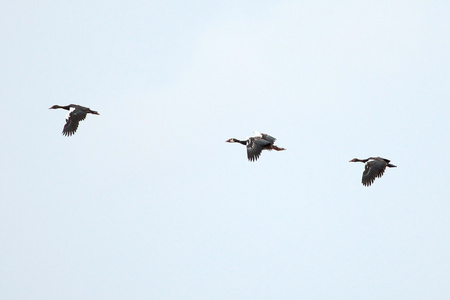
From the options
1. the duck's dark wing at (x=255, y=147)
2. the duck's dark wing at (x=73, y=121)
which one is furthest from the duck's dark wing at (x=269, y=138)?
the duck's dark wing at (x=73, y=121)

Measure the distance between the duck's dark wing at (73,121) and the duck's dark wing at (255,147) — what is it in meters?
9.93

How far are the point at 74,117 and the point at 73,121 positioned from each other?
0.84 ft

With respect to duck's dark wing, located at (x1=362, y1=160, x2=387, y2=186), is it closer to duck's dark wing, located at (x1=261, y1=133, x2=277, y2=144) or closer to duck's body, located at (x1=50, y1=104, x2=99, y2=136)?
duck's dark wing, located at (x1=261, y1=133, x2=277, y2=144)

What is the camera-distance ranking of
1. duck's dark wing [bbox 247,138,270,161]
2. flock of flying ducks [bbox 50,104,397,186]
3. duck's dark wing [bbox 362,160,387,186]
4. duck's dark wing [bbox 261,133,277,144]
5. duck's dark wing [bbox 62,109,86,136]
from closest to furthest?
duck's dark wing [bbox 247,138,270,161], flock of flying ducks [bbox 50,104,397,186], duck's dark wing [bbox 362,160,387,186], duck's dark wing [bbox 261,133,277,144], duck's dark wing [bbox 62,109,86,136]

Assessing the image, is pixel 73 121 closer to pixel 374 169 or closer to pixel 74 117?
pixel 74 117

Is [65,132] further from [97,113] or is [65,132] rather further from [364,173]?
[364,173]

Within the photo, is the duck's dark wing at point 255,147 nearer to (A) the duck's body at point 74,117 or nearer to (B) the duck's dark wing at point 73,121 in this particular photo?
(A) the duck's body at point 74,117

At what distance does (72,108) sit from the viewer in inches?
2400

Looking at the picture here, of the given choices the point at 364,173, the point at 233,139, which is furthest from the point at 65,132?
the point at 364,173

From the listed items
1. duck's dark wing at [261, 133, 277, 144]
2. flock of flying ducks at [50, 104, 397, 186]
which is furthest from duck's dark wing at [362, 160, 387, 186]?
duck's dark wing at [261, 133, 277, 144]

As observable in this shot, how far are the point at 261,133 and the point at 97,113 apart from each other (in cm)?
959

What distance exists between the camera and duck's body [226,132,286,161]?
2296 inches

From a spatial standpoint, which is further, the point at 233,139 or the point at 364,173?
the point at 233,139

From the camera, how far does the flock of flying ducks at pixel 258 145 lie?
5859cm
